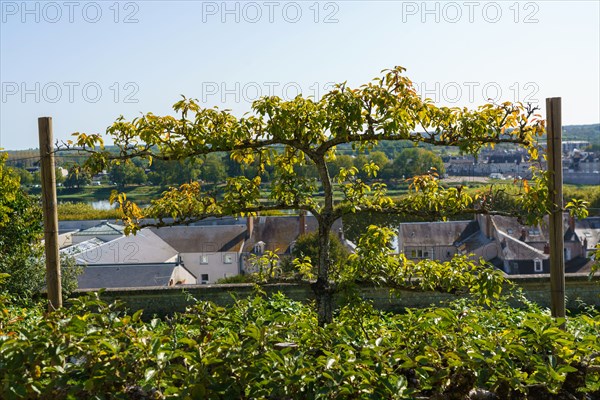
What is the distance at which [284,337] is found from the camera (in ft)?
10.1

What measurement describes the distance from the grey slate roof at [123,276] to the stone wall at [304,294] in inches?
452

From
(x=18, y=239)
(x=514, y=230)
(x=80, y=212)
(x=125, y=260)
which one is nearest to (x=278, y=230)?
(x=125, y=260)

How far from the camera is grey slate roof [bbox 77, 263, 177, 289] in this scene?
774 inches

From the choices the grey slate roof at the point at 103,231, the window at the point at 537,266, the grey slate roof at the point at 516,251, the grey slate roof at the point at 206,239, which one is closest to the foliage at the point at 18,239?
the grey slate roof at the point at 516,251

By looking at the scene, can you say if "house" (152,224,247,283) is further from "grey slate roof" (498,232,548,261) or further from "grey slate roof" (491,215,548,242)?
"grey slate roof" (498,232,548,261)

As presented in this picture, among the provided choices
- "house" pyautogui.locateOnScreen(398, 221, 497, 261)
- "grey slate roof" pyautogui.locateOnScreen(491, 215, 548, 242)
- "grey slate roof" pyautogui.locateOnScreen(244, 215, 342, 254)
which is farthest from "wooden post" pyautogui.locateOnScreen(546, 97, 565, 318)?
"grey slate roof" pyautogui.locateOnScreen(244, 215, 342, 254)

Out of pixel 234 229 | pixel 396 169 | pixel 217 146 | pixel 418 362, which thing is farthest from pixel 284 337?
pixel 234 229

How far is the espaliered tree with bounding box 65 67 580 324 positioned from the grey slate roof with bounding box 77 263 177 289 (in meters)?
15.3

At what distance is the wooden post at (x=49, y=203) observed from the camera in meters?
4.17

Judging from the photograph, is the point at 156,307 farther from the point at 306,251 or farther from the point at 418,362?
the point at 306,251

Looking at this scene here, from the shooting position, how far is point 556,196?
4.14m

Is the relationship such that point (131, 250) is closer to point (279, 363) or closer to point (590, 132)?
point (279, 363)

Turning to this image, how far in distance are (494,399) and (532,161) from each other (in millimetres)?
2111

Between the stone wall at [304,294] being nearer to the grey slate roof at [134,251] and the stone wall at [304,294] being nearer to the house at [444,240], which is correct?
the house at [444,240]
